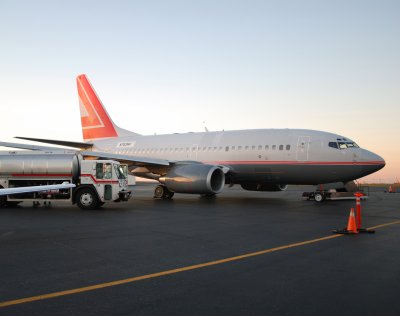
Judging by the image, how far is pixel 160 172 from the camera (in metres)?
23.1

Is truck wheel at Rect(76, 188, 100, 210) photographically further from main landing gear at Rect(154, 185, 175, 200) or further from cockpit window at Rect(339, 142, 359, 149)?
cockpit window at Rect(339, 142, 359, 149)

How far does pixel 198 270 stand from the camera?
6176 mm

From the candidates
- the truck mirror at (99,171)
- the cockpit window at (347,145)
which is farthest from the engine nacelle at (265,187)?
the truck mirror at (99,171)

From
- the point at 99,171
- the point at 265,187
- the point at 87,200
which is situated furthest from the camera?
the point at 265,187


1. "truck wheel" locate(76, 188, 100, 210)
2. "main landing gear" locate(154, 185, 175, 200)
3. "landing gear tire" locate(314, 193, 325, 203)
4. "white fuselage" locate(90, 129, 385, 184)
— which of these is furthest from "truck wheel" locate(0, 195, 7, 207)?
"landing gear tire" locate(314, 193, 325, 203)

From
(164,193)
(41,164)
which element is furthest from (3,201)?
(164,193)

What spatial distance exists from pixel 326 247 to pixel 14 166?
13535 mm

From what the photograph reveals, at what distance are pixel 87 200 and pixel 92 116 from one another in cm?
1624

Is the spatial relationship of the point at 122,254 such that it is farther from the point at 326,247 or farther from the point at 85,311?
the point at 326,247

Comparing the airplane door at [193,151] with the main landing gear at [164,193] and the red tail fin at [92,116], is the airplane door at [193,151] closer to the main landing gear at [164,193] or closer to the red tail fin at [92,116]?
the main landing gear at [164,193]

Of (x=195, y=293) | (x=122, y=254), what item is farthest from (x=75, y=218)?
(x=195, y=293)

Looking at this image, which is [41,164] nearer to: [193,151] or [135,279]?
[193,151]

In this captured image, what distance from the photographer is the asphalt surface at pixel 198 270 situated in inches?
180

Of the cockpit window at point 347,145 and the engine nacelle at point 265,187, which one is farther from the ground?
the cockpit window at point 347,145
